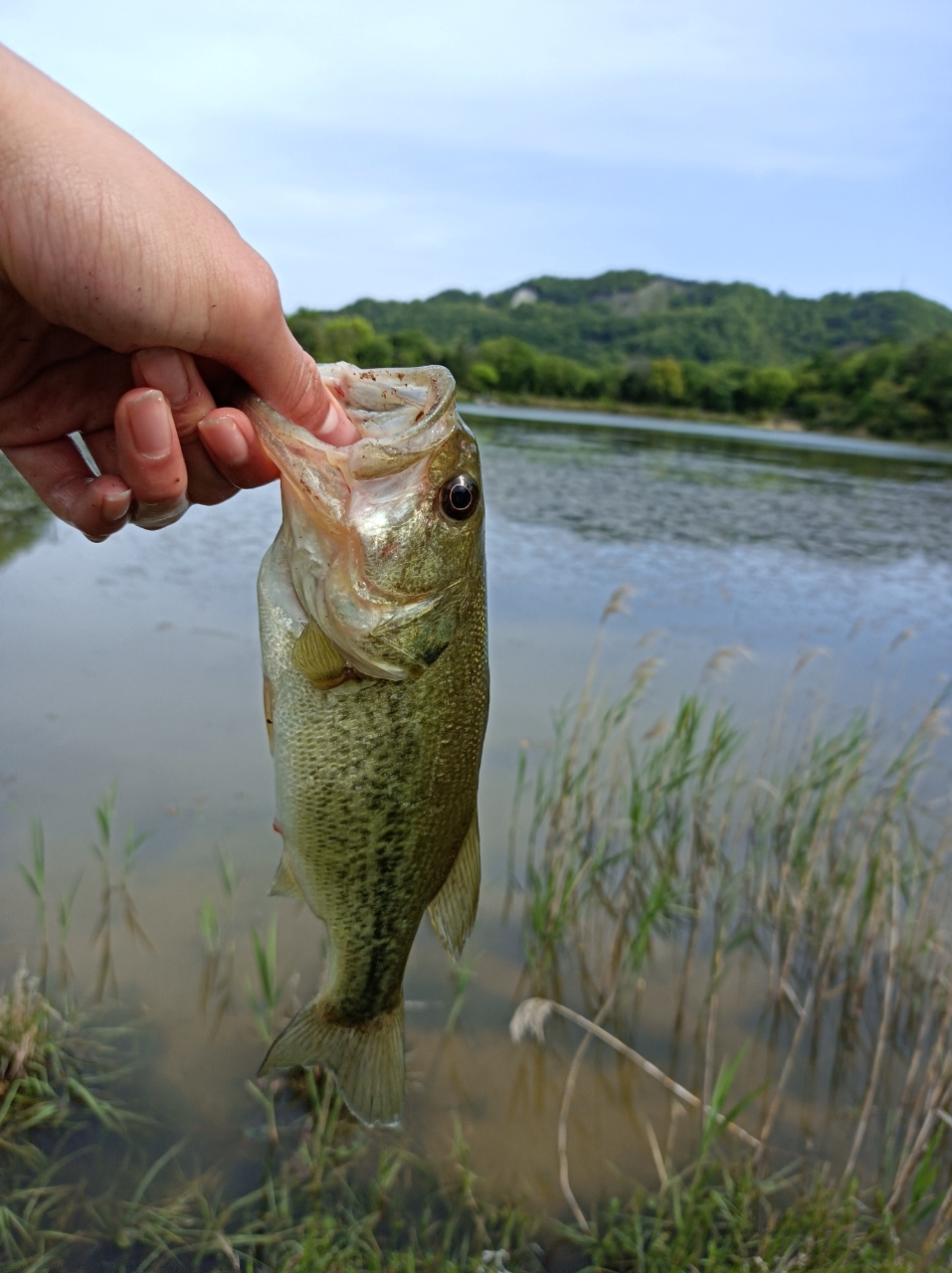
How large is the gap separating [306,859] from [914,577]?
629 inches

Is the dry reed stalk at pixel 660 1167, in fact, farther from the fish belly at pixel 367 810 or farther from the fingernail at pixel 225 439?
the fingernail at pixel 225 439

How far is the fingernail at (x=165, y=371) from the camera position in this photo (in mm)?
1622

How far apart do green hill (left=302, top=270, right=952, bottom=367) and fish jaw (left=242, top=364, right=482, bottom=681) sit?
97449 mm

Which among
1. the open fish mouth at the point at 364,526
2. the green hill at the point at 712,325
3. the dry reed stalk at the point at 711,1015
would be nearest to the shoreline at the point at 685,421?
the green hill at the point at 712,325

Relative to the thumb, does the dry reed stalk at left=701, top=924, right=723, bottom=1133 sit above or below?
below

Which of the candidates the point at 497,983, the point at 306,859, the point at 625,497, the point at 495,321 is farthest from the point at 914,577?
the point at 495,321

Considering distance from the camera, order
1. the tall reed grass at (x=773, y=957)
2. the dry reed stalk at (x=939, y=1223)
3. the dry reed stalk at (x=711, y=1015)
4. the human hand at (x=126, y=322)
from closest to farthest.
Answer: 1. the human hand at (x=126, y=322)
2. the dry reed stalk at (x=939, y=1223)
3. the dry reed stalk at (x=711, y=1015)
4. the tall reed grass at (x=773, y=957)

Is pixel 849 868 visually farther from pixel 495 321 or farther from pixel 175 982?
pixel 495 321

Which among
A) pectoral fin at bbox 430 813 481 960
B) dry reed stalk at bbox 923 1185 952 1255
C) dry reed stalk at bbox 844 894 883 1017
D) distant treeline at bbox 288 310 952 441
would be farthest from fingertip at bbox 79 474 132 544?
distant treeline at bbox 288 310 952 441

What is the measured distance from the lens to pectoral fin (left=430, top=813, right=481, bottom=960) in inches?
77.9

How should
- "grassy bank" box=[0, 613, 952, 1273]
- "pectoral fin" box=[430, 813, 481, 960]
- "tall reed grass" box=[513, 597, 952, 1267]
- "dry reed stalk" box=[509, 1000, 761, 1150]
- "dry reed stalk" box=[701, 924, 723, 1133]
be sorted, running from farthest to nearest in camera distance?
"tall reed grass" box=[513, 597, 952, 1267], "dry reed stalk" box=[701, 924, 723, 1133], "dry reed stalk" box=[509, 1000, 761, 1150], "grassy bank" box=[0, 613, 952, 1273], "pectoral fin" box=[430, 813, 481, 960]

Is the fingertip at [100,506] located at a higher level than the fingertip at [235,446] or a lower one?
lower

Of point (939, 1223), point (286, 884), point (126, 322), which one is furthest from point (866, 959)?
point (126, 322)

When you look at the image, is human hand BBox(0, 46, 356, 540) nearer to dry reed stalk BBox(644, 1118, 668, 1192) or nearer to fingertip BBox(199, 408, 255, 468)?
fingertip BBox(199, 408, 255, 468)
